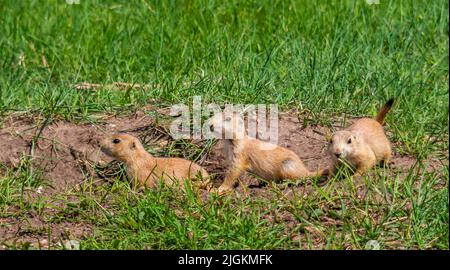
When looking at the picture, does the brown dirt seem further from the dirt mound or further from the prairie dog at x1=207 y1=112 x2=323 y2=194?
the prairie dog at x1=207 y1=112 x2=323 y2=194

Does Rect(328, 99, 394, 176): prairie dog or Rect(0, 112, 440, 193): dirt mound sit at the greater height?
Rect(328, 99, 394, 176): prairie dog

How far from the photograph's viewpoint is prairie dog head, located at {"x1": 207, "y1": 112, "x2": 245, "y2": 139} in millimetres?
7156

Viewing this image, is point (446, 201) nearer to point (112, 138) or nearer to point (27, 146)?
point (112, 138)

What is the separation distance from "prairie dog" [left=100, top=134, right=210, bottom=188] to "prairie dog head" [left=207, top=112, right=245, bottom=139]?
28cm

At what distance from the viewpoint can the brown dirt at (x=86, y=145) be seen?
734 cm

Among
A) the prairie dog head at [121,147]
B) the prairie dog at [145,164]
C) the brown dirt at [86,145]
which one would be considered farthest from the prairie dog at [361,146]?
the prairie dog head at [121,147]

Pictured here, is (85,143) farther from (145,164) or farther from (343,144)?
(343,144)

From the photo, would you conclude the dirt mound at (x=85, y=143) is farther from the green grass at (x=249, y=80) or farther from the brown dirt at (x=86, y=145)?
the green grass at (x=249, y=80)

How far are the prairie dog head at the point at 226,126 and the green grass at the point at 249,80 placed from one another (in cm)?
37

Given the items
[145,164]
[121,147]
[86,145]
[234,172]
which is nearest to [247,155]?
[234,172]

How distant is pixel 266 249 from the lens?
19.7ft

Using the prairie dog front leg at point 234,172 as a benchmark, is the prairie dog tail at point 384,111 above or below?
above

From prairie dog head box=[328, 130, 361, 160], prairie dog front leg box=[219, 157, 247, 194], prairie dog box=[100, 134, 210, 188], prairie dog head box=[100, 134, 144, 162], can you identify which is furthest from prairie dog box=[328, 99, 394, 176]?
prairie dog head box=[100, 134, 144, 162]

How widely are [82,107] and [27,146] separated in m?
0.56
